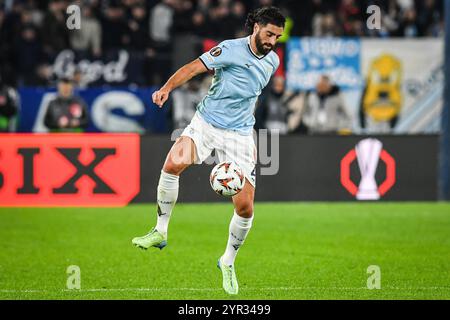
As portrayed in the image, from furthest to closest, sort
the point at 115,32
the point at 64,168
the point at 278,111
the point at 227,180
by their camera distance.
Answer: the point at 115,32 < the point at 278,111 < the point at 64,168 < the point at 227,180

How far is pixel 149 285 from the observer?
10047mm

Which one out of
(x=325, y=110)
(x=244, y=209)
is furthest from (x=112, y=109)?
(x=244, y=209)

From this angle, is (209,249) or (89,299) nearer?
(89,299)

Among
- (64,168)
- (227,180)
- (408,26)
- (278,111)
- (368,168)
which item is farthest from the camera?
(408,26)

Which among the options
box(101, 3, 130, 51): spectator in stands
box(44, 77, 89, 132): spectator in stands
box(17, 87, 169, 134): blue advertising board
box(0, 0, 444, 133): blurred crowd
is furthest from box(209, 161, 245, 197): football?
box(101, 3, 130, 51): spectator in stands

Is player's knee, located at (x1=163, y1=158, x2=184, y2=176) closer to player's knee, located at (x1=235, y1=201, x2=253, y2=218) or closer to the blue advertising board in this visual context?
player's knee, located at (x1=235, y1=201, x2=253, y2=218)

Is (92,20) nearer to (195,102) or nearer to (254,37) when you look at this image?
(195,102)

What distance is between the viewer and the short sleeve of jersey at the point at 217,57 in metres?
9.59

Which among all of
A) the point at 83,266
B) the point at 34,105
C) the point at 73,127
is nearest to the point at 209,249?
the point at 83,266

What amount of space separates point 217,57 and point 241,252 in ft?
11.9

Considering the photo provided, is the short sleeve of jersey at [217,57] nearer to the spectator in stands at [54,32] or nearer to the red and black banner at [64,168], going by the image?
the red and black banner at [64,168]

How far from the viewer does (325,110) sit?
19.7m

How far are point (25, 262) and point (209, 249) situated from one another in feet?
7.49

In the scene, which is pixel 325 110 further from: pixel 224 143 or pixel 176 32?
pixel 224 143
